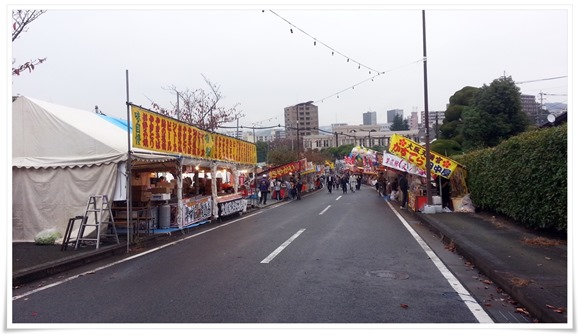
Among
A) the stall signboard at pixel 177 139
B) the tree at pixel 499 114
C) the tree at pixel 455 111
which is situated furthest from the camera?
the tree at pixel 455 111

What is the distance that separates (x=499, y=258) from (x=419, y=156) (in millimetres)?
10764

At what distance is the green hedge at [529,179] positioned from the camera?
30.1 feet

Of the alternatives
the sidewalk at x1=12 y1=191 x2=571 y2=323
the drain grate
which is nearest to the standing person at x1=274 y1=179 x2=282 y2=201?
the sidewalk at x1=12 y1=191 x2=571 y2=323

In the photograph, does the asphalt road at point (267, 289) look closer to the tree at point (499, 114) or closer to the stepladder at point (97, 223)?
the stepladder at point (97, 223)

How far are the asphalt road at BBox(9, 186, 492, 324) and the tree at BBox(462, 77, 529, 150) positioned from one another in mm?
20319

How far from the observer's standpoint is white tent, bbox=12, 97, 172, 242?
11414 millimetres

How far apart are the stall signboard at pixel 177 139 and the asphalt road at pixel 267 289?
10.5 ft

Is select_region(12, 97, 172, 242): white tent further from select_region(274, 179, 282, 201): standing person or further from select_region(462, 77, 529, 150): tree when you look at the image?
select_region(462, 77, 529, 150): tree

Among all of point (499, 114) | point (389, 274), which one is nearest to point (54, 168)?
point (389, 274)

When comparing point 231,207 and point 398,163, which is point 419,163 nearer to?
point 398,163

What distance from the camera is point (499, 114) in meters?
27.8

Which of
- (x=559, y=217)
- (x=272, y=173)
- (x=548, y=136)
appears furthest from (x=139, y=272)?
(x=272, y=173)

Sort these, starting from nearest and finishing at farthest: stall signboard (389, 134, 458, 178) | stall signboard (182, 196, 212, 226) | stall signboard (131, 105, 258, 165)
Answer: stall signboard (131, 105, 258, 165)
stall signboard (182, 196, 212, 226)
stall signboard (389, 134, 458, 178)

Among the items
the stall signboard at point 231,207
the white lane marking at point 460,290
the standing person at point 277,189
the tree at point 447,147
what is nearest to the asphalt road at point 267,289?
the white lane marking at point 460,290
